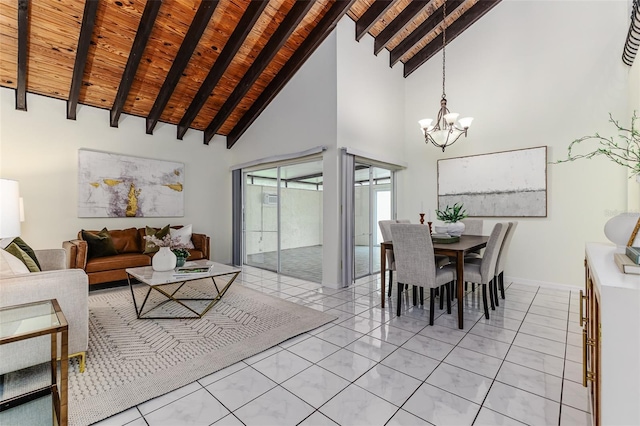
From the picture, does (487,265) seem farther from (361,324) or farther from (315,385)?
(315,385)

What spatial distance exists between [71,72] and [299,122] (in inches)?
124

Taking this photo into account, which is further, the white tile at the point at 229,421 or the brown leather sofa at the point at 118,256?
the brown leather sofa at the point at 118,256

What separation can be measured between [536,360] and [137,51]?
201 inches

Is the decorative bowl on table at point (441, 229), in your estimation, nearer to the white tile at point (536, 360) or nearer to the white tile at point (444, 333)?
the white tile at point (444, 333)

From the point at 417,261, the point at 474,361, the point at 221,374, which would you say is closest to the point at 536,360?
the point at 474,361

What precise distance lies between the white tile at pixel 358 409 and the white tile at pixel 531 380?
2.87ft

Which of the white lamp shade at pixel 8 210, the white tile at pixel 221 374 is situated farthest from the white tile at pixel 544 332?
the white lamp shade at pixel 8 210

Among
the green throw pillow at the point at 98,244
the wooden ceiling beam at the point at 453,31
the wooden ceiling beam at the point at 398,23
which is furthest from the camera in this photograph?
the wooden ceiling beam at the point at 453,31

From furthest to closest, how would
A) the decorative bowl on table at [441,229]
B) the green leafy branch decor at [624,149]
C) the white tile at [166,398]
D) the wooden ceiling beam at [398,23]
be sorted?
the wooden ceiling beam at [398,23], the decorative bowl on table at [441,229], the white tile at [166,398], the green leafy branch decor at [624,149]

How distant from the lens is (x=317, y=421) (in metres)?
1.55

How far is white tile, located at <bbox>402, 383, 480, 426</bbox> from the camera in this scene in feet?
5.13

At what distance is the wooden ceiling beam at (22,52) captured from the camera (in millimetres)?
2908

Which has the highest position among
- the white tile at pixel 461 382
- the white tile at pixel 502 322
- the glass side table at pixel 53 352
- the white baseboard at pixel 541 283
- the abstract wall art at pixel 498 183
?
the abstract wall art at pixel 498 183

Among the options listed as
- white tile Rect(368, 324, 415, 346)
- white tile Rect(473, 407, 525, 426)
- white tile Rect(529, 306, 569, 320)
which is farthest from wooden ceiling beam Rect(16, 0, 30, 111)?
white tile Rect(529, 306, 569, 320)
